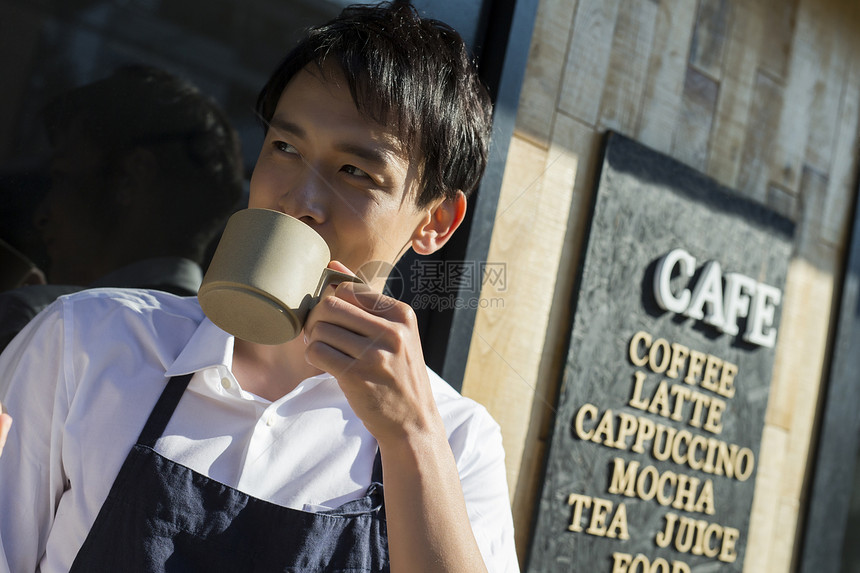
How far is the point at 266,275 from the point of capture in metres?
0.80

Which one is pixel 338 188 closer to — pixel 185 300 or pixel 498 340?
pixel 185 300

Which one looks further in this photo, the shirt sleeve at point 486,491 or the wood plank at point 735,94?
the wood plank at point 735,94

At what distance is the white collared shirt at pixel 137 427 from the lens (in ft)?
2.95

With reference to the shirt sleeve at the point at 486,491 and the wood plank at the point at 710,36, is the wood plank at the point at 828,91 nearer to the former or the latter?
the wood plank at the point at 710,36

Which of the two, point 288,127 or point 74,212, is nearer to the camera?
point 288,127

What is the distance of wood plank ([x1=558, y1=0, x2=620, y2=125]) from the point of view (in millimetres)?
1750

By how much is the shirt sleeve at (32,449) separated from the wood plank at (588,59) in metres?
1.20

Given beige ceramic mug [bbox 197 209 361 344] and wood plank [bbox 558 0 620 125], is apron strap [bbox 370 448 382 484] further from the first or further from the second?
wood plank [bbox 558 0 620 125]

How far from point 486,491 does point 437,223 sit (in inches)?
15.9

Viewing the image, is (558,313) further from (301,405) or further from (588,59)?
(301,405)

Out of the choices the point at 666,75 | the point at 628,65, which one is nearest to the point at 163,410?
the point at 628,65

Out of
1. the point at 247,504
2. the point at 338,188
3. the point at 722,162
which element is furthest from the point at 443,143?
the point at 722,162

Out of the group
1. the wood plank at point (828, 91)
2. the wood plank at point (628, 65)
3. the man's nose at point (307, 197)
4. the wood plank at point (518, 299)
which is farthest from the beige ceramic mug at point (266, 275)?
the wood plank at point (828, 91)

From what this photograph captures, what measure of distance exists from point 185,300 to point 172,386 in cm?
18
